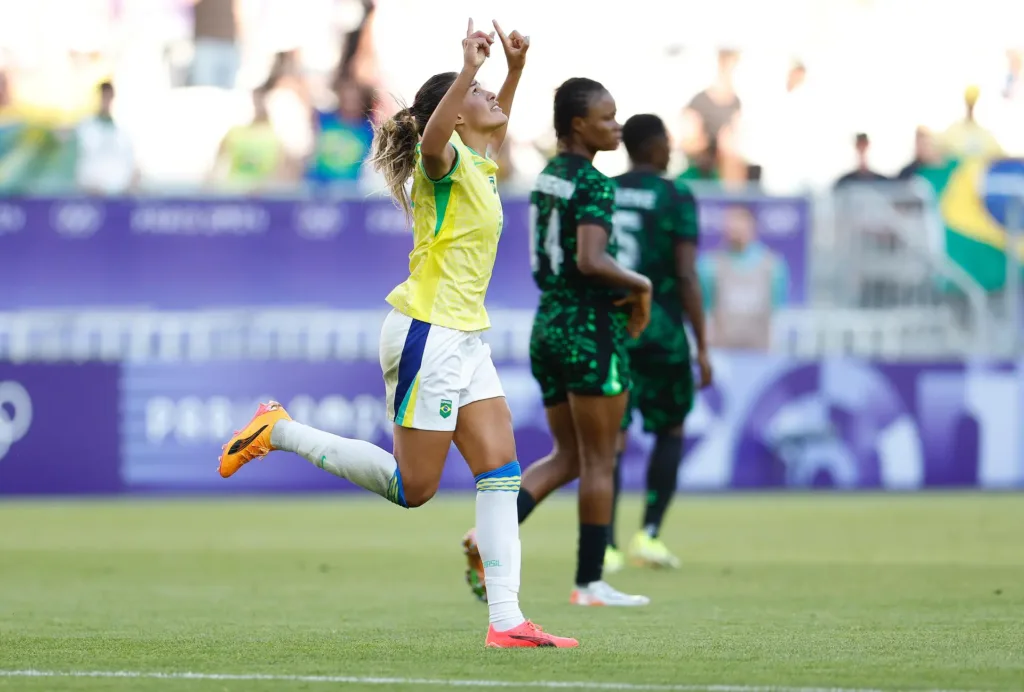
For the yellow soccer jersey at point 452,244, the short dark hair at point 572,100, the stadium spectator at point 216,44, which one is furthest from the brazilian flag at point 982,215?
the yellow soccer jersey at point 452,244

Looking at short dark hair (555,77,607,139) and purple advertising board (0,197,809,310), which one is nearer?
short dark hair (555,77,607,139)

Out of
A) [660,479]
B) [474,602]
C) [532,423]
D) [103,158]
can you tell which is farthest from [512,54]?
[103,158]

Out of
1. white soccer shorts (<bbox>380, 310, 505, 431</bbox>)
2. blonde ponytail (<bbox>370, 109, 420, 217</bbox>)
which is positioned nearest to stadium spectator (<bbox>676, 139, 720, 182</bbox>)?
blonde ponytail (<bbox>370, 109, 420, 217</bbox>)

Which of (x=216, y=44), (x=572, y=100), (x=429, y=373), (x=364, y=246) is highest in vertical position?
(x=216, y=44)

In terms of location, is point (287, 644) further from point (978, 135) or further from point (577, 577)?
point (978, 135)

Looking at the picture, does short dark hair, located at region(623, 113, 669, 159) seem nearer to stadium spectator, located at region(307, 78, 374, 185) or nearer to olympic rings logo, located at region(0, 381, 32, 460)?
stadium spectator, located at region(307, 78, 374, 185)

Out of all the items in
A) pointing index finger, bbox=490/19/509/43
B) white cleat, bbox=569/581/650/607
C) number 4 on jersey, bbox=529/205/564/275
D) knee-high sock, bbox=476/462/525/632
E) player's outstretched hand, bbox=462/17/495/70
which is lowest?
white cleat, bbox=569/581/650/607

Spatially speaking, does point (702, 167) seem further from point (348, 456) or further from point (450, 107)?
point (450, 107)

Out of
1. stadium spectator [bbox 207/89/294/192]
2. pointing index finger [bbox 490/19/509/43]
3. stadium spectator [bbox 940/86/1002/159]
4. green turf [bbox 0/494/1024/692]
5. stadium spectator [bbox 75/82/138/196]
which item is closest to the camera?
green turf [bbox 0/494/1024/692]

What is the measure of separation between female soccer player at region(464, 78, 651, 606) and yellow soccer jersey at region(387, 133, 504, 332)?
1567 millimetres

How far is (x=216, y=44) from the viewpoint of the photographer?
18.5 meters

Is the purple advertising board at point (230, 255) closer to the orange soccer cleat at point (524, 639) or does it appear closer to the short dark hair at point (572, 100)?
the short dark hair at point (572, 100)

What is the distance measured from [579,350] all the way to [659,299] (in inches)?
95.2

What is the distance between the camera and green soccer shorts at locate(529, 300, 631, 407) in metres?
8.15
